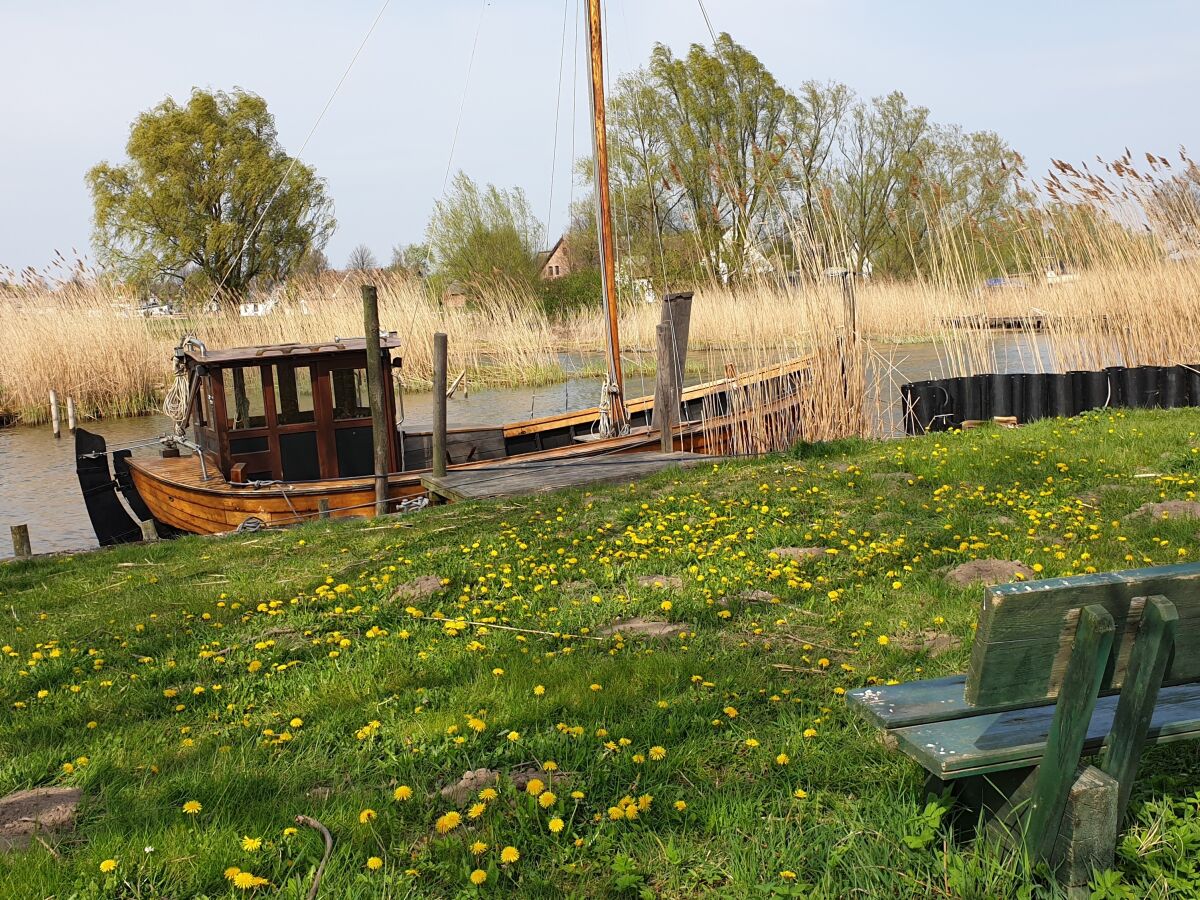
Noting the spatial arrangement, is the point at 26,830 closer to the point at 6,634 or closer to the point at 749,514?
the point at 6,634

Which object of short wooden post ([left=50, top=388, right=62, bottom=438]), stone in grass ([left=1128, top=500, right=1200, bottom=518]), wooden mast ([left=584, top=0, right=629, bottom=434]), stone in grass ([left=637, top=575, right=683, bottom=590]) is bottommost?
stone in grass ([left=637, top=575, right=683, bottom=590])

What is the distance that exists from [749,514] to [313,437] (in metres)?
6.15

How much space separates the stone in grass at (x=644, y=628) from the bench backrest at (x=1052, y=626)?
2469 mm

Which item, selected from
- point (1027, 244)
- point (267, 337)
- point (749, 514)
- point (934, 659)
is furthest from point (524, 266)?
point (934, 659)

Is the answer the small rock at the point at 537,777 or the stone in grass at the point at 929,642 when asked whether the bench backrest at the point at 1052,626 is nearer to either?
the small rock at the point at 537,777

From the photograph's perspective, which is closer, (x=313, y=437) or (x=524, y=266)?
(x=313, y=437)

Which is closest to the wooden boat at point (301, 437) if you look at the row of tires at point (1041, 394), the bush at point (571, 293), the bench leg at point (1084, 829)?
the row of tires at point (1041, 394)

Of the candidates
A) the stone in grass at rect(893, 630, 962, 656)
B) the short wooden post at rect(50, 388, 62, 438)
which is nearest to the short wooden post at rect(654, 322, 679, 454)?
the stone in grass at rect(893, 630, 962, 656)

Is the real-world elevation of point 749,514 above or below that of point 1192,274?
below

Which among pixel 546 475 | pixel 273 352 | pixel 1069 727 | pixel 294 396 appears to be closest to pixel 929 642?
pixel 1069 727

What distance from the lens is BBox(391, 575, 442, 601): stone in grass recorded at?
5.71 meters

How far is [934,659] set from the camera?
4.21 metres

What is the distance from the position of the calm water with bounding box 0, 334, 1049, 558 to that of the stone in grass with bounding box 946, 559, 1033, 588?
220 inches

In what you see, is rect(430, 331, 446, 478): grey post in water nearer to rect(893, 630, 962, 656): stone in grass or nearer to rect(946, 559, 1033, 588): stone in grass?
rect(946, 559, 1033, 588): stone in grass
